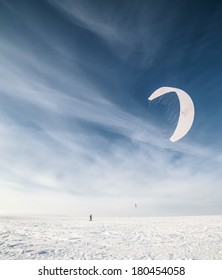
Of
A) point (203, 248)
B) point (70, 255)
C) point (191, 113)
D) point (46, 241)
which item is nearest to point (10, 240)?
point (46, 241)

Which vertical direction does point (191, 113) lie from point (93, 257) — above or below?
above

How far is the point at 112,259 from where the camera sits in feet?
32.4

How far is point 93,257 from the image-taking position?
10.2m
